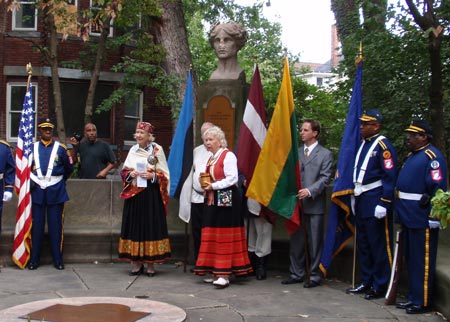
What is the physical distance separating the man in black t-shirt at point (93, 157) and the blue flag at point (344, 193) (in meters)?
4.26

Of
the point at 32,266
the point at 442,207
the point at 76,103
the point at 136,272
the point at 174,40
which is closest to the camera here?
the point at 442,207

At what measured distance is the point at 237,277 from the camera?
851 cm

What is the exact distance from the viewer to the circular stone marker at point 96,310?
609 centimetres

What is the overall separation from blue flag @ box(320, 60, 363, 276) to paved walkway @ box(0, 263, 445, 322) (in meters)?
0.53

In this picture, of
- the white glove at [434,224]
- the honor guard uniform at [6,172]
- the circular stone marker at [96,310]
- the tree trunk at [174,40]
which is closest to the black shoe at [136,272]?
the circular stone marker at [96,310]

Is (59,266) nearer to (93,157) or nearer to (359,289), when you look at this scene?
(93,157)

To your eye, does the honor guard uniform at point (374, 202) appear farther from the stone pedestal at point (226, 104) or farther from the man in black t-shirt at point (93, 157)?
the man in black t-shirt at point (93, 157)

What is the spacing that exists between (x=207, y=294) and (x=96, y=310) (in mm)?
1581

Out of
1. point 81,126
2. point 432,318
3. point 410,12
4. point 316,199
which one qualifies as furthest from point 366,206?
point 81,126

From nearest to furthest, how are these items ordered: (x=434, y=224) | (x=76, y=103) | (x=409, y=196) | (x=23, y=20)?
(x=434, y=224)
(x=409, y=196)
(x=23, y=20)
(x=76, y=103)

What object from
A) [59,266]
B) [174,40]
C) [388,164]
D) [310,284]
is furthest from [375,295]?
[174,40]

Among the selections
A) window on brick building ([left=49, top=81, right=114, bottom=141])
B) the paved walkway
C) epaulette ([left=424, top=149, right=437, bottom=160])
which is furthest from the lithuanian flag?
window on brick building ([left=49, top=81, right=114, bottom=141])

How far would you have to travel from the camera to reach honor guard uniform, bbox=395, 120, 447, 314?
6.72 m

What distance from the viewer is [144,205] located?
8.50 m
